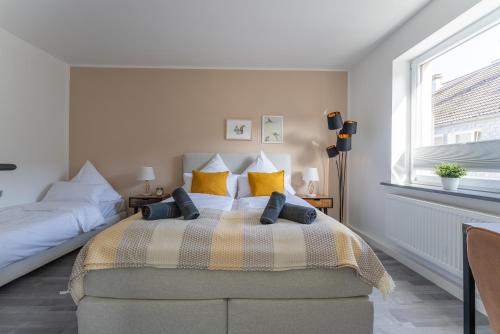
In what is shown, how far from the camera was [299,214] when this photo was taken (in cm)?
198

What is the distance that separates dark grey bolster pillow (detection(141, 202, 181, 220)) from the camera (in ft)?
6.61

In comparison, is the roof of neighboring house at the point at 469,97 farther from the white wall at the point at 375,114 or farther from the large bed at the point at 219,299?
the large bed at the point at 219,299

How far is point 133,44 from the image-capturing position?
344 centimetres

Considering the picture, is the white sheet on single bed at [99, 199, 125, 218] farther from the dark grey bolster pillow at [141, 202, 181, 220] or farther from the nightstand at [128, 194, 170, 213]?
the dark grey bolster pillow at [141, 202, 181, 220]

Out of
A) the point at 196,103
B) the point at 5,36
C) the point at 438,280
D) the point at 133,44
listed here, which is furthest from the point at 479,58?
the point at 5,36

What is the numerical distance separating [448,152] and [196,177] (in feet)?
9.52

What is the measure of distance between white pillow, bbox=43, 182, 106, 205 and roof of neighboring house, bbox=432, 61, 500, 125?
4.41 metres

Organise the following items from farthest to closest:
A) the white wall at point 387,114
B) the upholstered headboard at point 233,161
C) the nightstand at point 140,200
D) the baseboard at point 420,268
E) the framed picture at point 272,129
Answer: the framed picture at point 272,129 < the upholstered headboard at point 233,161 < the nightstand at point 140,200 < the white wall at point 387,114 < the baseboard at point 420,268

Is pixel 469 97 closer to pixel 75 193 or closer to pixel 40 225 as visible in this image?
pixel 40 225

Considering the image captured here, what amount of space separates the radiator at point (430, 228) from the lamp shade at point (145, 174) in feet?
10.8

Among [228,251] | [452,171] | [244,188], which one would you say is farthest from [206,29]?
[452,171]

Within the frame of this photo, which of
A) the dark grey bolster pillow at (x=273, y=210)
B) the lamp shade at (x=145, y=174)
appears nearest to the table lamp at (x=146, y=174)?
the lamp shade at (x=145, y=174)

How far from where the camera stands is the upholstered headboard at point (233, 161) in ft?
13.4

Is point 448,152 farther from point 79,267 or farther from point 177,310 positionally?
point 79,267
